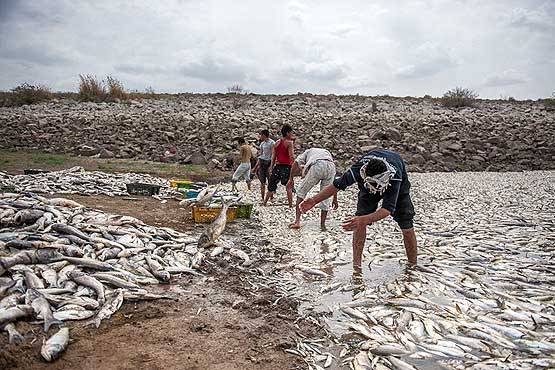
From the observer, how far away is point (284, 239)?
837 centimetres

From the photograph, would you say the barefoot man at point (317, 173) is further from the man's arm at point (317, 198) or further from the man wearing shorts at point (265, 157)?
the man wearing shorts at point (265, 157)

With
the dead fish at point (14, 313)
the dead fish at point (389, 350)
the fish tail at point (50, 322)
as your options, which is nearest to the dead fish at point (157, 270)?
the fish tail at point (50, 322)

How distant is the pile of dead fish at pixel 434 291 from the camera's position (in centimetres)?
414

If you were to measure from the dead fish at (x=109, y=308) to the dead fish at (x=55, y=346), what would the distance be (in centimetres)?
43

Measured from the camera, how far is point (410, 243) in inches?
262

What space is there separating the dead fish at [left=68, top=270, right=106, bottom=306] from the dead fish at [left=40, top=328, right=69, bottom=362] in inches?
35.5

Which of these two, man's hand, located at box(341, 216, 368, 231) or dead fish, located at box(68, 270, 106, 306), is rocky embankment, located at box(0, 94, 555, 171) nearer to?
dead fish, located at box(68, 270, 106, 306)

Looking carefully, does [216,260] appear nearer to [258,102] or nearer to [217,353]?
[217,353]

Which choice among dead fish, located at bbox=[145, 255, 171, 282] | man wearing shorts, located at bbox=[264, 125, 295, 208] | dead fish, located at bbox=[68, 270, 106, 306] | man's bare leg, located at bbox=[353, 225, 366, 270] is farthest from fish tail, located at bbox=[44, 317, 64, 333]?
man wearing shorts, located at bbox=[264, 125, 295, 208]

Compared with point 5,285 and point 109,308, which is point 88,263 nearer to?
point 5,285

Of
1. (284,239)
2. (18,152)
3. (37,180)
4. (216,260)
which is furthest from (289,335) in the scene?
(18,152)

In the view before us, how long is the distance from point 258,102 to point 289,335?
29.3 meters

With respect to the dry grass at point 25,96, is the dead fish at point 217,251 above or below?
below

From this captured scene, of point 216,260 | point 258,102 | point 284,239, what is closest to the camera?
point 216,260
